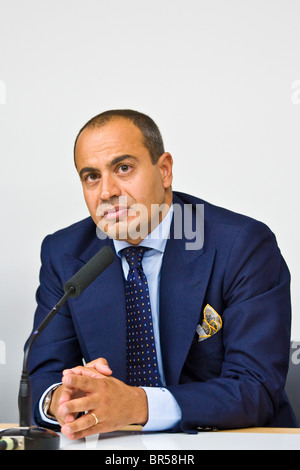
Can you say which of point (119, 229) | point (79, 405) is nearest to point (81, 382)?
point (79, 405)

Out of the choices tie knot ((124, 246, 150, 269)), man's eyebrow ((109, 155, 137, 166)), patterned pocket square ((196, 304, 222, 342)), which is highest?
man's eyebrow ((109, 155, 137, 166))

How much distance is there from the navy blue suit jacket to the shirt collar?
1.3 inches

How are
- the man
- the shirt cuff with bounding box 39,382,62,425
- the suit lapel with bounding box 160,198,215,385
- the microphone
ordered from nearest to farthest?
the microphone < the shirt cuff with bounding box 39,382,62,425 < the man < the suit lapel with bounding box 160,198,215,385

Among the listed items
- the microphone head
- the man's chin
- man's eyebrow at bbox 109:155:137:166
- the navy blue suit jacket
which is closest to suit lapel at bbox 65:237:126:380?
the navy blue suit jacket

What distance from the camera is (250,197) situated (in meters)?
2.87

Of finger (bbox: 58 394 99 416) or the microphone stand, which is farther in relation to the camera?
finger (bbox: 58 394 99 416)

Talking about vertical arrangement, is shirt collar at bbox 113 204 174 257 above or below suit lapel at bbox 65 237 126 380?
above

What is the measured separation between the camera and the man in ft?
6.18

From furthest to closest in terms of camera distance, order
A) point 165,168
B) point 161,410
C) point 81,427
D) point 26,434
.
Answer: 1. point 165,168
2. point 161,410
3. point 81,427
4. point 26,434

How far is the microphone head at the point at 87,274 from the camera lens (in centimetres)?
151

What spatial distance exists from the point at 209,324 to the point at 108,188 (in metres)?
0.48

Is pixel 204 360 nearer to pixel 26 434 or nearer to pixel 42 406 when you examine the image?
pixel 42 406

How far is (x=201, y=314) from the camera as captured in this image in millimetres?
2025

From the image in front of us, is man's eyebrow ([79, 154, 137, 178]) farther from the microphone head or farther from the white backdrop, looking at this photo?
the white backdrop
